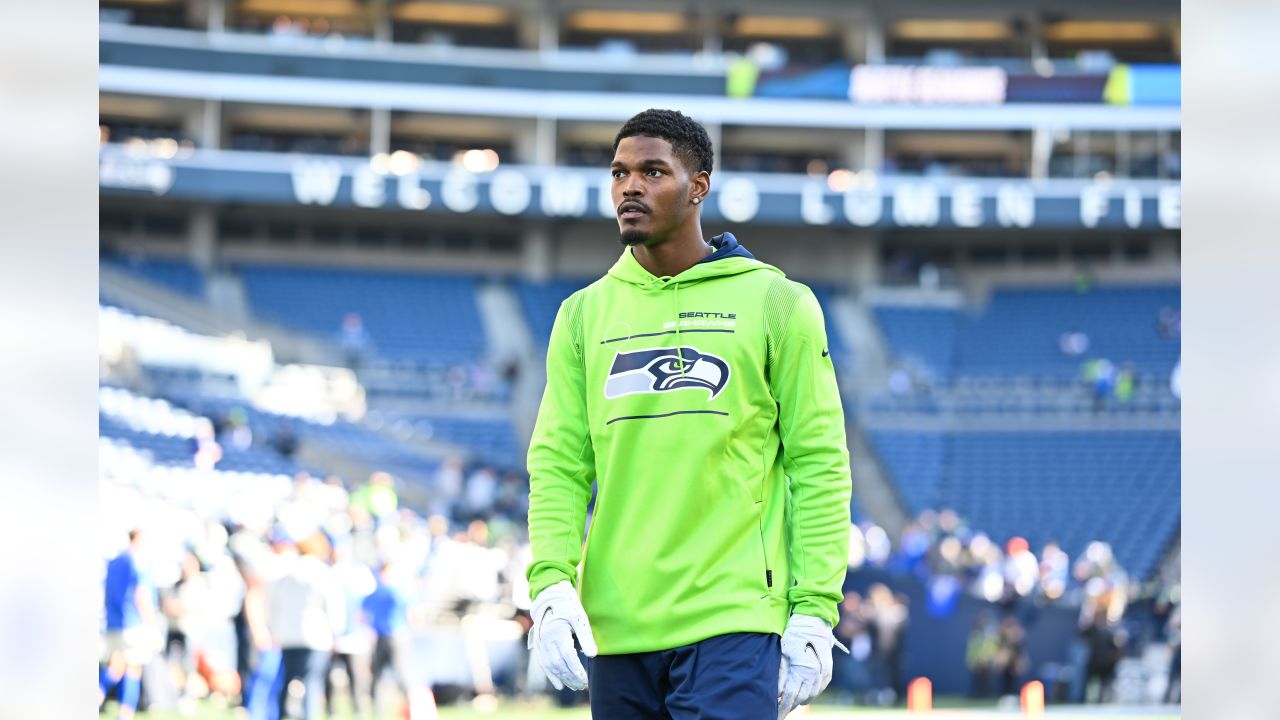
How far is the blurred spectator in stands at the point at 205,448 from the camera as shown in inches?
875

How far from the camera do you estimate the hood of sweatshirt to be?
140 inches

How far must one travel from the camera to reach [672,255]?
3588mm

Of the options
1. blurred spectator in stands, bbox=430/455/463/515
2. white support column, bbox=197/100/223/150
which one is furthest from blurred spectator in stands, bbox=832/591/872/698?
white support column, bbox=197/100/223/150

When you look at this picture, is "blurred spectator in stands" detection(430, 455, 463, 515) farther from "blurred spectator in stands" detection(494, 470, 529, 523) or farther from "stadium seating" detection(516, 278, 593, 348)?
"stadium seating" detection(516, 278, 593, 348)

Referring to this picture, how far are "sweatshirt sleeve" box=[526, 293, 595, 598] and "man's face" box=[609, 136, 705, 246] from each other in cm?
25

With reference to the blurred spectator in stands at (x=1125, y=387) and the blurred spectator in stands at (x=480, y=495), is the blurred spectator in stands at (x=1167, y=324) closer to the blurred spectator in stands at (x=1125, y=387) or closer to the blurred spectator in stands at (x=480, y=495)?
the blurred spectator in stands at (x=1125, y=387)

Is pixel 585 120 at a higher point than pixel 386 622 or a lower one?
higher

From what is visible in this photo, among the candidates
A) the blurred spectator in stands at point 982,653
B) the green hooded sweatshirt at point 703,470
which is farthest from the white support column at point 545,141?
the green hooded sweatshirt at point 703,470

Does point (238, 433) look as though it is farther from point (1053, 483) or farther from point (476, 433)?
point (1053, 483)

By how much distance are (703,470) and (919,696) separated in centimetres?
1384

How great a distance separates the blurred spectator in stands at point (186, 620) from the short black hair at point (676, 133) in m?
10.7

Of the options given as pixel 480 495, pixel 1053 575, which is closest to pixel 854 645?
pixel 1053 575

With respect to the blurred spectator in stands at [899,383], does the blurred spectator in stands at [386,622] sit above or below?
below

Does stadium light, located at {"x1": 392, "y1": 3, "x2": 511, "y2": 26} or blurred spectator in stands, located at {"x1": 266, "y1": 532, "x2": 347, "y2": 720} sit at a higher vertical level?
stadium light, located at {"x1": 392, "y1": 3, "x2": 511, "y2": 26}
